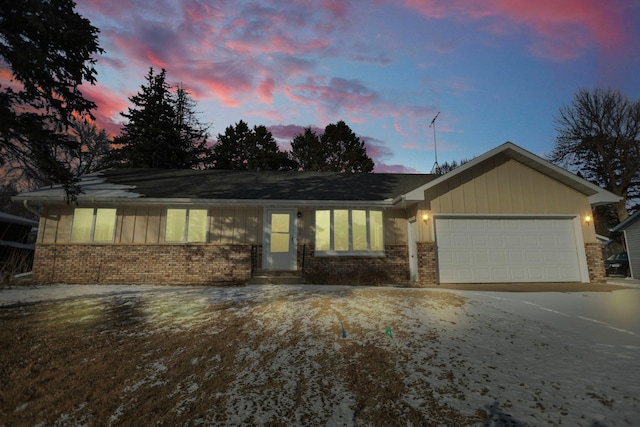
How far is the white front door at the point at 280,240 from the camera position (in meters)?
11.3

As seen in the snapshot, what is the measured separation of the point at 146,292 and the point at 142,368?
5.41 m

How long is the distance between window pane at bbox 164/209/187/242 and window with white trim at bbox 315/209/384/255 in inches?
200

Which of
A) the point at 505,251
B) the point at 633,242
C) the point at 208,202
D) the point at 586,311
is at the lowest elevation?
the point at 586,311

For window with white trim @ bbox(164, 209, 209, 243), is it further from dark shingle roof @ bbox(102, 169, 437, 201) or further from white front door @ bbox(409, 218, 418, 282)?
white front door @ bbox(409, 218, 418, 282)

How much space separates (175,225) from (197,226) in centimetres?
81

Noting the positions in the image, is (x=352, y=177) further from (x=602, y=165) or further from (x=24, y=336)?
(x=602, y=165)

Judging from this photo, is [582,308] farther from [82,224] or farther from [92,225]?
[82,224]

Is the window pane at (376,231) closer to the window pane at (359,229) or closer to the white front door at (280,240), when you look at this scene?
the window pane at (359,229)

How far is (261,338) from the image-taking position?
4.68 m

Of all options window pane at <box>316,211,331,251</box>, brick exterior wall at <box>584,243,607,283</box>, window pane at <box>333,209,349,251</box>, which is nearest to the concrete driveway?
brick exterior wall at <box>584,243,607,283</box>

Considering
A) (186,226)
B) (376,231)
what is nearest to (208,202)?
(186,226)

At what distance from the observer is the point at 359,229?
1175cm

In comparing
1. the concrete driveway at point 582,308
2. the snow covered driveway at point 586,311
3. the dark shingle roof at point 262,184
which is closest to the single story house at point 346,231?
the dark shingle roof at point 262,184

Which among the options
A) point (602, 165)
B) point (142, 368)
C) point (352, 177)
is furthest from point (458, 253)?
point (602, 165)
